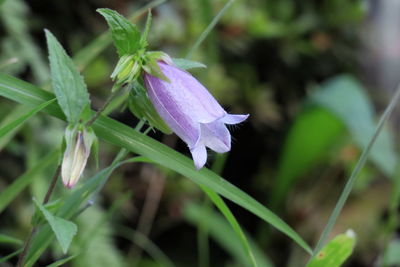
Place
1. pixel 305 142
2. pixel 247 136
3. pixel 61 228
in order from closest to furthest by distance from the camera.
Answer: pixel 61 228, pixel 305 142, pixel 247 136

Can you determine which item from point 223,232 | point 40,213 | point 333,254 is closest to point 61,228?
point 40,213

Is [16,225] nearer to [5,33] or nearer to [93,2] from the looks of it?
[5,33]

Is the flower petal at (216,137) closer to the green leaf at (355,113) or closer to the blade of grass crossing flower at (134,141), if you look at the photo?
the blade of grass crossing flower at (134,141)

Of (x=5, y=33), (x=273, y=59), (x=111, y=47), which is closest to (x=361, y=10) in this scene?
(x=273, y=59)

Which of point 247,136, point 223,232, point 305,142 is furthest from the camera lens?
point 247,136

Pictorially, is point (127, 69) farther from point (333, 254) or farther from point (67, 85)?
point (333, 254)

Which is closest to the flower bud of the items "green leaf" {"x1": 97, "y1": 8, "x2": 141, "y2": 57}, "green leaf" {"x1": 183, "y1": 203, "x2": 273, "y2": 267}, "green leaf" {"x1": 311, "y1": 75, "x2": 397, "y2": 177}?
"green leaf" {"x1": 97, "y1": 8, "x2": 141, "y2": 57}

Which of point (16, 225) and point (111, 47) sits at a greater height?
point (111, 47)
